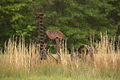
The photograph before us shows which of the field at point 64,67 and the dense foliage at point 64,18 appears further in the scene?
the dense foliage at point 64,18

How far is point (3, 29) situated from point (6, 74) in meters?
10.9

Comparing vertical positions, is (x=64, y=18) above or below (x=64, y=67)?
above

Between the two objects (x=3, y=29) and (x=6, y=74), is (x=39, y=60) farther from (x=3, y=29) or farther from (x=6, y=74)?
(x=3, y=29)

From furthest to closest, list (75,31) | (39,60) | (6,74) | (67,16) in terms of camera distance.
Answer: (67,16)
(75,31)
(39,60)
(6,74)

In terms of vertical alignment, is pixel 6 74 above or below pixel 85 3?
below

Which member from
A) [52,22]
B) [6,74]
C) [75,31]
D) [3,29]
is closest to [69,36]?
[75,31]

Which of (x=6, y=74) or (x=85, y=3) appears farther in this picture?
(x=85, y=3)

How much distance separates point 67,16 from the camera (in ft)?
57.7

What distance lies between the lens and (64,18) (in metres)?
16.8

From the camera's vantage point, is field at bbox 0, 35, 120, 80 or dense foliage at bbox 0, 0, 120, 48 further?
dense foliage at bbox 0, 0, 120, 48

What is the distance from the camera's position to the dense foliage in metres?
16.0

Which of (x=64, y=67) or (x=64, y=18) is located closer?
(x=64, y=67)

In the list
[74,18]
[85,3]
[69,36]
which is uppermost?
[85,3]

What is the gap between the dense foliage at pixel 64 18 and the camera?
15977mm
